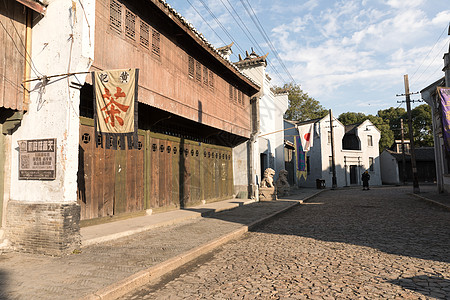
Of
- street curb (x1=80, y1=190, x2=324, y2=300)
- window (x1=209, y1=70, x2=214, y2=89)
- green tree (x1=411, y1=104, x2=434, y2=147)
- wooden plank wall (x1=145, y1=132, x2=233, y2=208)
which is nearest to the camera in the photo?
street curb (x1=80, y1=190, x2=324, y2=300)

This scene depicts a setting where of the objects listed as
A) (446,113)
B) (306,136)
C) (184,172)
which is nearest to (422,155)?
(306,136)

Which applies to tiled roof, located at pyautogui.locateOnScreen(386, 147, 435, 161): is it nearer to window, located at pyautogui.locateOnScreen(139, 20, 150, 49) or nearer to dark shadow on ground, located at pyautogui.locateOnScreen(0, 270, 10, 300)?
window, located at pyautogui.locateOnScreen(139, 20, 150, 49)

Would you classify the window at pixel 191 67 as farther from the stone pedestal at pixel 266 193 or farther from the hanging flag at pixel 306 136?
the hanging flag at pixel 306 136

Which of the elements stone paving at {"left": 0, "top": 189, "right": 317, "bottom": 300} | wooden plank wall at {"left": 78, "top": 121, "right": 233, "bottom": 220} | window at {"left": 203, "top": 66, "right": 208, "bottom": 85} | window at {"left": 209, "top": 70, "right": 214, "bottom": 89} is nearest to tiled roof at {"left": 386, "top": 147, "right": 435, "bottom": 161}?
wooden plank wall at {"left": 78, "top": 121, "right": 233, "bottom": 220}

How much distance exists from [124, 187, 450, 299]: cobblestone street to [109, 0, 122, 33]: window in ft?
20.7

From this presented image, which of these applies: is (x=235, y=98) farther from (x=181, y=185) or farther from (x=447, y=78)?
(x=447, y=78)

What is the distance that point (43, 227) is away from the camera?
622 centimetres

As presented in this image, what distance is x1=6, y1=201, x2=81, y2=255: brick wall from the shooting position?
20.0 feet

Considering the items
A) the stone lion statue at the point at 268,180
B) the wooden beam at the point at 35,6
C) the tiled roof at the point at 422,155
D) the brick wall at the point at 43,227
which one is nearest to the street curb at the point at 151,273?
the brick wall at the point at 43,227

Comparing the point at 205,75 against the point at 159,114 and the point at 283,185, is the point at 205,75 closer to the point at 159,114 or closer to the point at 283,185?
the point at 159,114

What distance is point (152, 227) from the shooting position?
9.04 meters

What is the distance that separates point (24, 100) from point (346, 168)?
39.7 meters

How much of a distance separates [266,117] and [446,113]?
12.2 m

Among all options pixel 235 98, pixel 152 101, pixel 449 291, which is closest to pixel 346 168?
pixel 235 98
